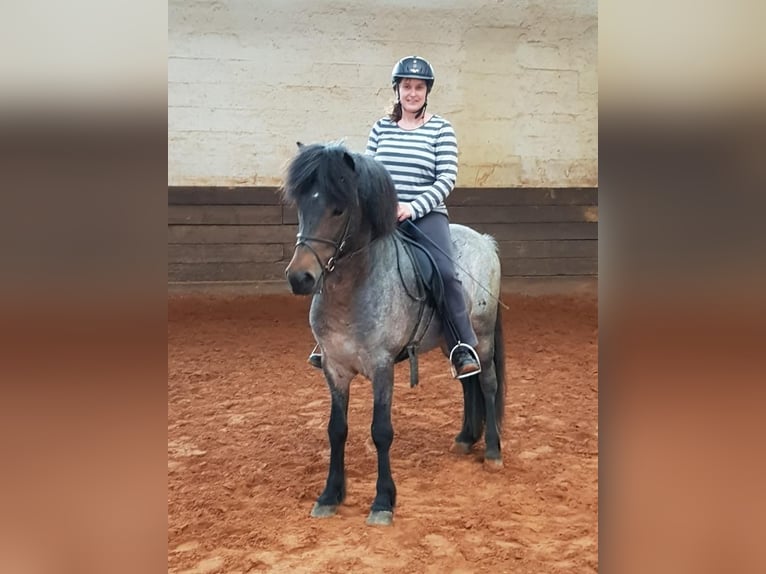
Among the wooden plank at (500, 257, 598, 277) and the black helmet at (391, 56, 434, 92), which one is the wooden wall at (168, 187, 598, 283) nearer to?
the wooden plank at (500, 257, 598, 277)

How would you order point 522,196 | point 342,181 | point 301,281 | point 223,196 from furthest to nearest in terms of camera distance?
point 522,196, point 223,196, point 342,181, point 301,281

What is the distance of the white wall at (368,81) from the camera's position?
5.77m

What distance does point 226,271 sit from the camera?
5859 mm

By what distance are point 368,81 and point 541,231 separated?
2498 millimetres

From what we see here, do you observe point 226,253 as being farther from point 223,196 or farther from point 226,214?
point 223,196

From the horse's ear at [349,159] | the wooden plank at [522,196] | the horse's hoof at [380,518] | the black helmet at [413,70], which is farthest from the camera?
the wooden plank at [522,196]

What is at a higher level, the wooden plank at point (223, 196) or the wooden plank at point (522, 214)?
the wooden plank at point (223, 196)

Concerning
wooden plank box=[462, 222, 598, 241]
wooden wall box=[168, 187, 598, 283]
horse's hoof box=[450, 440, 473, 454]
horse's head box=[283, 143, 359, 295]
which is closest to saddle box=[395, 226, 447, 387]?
horse's head box=[283, 143, 359, 295]

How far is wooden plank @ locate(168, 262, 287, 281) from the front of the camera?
18.9ft

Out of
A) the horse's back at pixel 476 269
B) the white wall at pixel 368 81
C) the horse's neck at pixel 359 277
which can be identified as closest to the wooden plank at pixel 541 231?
the white wall at pixel 368 81

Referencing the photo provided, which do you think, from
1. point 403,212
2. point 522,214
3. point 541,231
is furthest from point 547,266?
point 403,212

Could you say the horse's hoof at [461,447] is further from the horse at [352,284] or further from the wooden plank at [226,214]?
the wooden plank at [226,214]

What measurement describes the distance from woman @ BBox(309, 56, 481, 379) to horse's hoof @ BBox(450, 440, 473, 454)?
65cm
